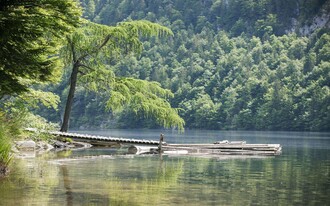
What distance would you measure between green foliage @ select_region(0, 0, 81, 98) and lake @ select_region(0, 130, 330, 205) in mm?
3483

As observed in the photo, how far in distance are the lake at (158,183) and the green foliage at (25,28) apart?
3483mm

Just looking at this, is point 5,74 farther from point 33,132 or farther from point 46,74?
point 33,132

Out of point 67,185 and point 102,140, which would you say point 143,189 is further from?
point 102,140

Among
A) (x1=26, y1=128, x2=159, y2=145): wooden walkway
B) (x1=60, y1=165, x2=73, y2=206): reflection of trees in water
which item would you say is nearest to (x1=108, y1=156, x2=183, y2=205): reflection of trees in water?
(x1=60, y1=165, x2=73, y2=206): reflection of trees in water

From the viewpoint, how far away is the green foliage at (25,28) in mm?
19328

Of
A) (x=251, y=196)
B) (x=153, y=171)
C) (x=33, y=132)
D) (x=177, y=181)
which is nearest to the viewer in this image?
(x=251, y=196)

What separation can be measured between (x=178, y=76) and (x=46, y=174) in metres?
171

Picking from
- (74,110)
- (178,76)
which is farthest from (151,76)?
(74,110)

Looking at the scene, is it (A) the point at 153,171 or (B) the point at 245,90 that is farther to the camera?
(B) the point at 245,90

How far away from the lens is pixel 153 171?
1005 inches

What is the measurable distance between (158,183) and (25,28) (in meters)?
6.51

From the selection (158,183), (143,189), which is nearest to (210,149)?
(158,183)

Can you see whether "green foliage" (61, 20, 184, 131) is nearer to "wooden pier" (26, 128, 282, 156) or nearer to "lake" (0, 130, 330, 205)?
"wooden pier" (26, 128, 282, 156)

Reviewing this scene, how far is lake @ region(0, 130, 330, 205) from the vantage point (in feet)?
55.7
